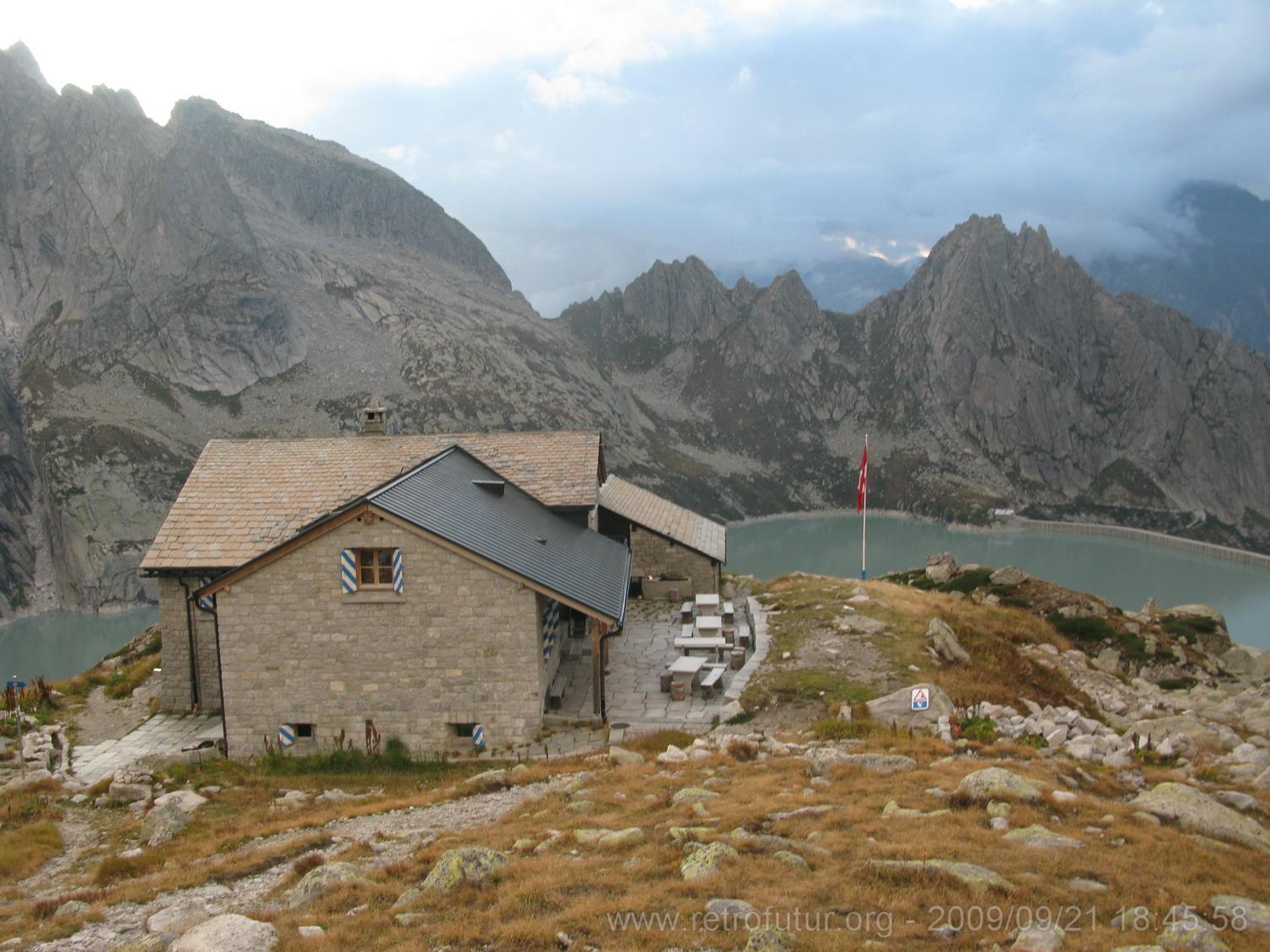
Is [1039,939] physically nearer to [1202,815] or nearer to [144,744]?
[1202,815]

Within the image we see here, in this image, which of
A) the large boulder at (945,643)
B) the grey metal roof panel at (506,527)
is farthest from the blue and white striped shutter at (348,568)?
the large boulder at (945,643)

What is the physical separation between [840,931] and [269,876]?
26.3 ft

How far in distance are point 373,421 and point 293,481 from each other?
4.70m

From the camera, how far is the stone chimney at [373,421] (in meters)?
27.2

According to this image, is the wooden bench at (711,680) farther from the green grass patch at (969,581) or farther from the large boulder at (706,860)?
the green grass patch at (969,581)

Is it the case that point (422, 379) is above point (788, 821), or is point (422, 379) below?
above

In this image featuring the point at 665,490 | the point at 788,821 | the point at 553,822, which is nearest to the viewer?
the point at 788,821

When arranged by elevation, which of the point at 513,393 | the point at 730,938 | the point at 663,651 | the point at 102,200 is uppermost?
the point at 102,200

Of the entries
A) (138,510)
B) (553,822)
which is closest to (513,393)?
(138,510)

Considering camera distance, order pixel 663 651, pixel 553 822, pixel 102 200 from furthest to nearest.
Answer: pixel 102 200
pixel 663 651
pixel 553 822

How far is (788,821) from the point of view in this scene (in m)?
10.5

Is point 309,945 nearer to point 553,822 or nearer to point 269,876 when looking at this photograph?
point 269,876

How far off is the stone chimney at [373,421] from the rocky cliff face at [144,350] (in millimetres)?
96677

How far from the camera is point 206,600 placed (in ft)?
65.9
